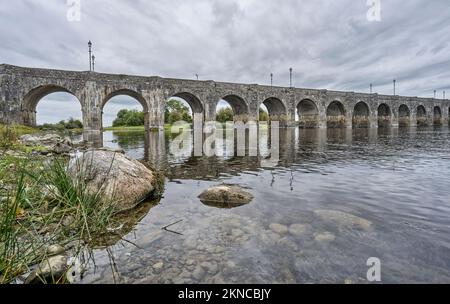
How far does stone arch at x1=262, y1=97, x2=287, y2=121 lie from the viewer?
41.3m

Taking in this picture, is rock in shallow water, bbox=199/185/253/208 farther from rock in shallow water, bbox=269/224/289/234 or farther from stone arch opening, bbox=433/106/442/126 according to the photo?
stone arch opening, bbox=433/106/442/126

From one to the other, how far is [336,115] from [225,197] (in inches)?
1935

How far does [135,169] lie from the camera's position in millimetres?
5352

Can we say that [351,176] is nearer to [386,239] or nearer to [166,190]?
[386,239]

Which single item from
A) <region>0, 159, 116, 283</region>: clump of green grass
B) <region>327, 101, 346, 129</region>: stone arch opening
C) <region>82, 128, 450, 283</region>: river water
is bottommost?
<region>82, 128, 450, 283</region>: river water

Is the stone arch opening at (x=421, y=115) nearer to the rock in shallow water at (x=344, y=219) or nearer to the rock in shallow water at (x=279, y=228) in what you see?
the rock in shallow water at (x=344, y=219)

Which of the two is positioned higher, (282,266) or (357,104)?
(357,104)

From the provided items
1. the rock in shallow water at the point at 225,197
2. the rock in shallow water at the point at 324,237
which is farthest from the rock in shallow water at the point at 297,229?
the rock in shallow water at the point at 225,197

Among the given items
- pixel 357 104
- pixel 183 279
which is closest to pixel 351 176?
pixel 183 279

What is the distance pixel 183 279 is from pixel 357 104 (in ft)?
184

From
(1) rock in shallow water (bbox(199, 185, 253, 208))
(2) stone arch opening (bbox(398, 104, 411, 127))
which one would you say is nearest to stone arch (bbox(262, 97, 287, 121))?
(2) stone arch opening (bbox(398, 104, 411, 127))

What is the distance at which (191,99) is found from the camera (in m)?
35.9
